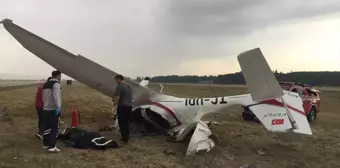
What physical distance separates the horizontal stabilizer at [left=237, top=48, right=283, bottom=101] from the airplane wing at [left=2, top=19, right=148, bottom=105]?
3864mm

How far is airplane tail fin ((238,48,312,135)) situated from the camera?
7660 millimetres

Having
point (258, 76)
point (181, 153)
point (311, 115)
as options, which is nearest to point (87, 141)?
point (181, 153)

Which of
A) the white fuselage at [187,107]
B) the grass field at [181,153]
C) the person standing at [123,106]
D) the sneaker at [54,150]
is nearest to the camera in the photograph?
the grass field at [181,153]

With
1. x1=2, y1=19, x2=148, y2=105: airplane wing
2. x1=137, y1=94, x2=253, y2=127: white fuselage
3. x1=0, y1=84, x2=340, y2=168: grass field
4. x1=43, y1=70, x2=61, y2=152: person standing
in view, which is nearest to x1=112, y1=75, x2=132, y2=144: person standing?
x1=0, y1=84, x2=340, y2=168: grass field

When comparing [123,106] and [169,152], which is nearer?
[169,152]

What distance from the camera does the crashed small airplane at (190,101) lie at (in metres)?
7.82

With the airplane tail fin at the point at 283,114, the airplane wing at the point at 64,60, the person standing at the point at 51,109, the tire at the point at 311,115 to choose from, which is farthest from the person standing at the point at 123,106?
the tire at the point at 311,115

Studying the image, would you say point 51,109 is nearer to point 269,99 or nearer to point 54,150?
point 54,150

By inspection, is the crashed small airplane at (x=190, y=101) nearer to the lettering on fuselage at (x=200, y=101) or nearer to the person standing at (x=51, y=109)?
the lettering on fuselage at (x=200, y=101)

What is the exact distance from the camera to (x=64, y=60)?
31.9 ft

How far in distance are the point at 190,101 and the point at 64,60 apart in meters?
3.93

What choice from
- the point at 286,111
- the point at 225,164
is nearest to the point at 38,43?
the point at 225,164

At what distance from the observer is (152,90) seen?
10.8 metres

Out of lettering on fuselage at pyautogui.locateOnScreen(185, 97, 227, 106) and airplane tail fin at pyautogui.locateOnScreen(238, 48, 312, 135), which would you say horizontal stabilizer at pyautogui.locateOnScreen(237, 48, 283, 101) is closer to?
airplane tail fin at pyautogui.locateOnScreen(238, 48, 312, 135)
